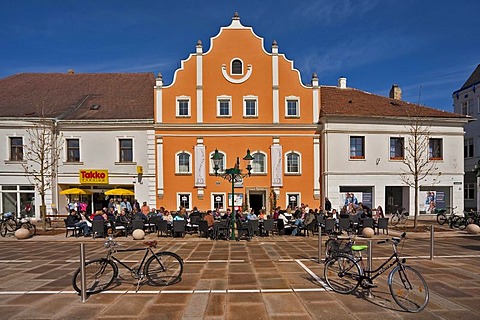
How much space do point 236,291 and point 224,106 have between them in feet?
60.7

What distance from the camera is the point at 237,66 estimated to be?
24.3m

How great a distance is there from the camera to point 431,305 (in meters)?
6.23

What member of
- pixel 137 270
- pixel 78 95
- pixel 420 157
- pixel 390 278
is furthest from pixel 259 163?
pixel 390 278

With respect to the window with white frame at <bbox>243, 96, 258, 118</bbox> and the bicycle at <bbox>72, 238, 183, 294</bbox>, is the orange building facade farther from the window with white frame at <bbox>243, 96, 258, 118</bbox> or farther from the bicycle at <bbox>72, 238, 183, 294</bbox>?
the bicycle at <bbox>72, 238, 183, 294</bbox>

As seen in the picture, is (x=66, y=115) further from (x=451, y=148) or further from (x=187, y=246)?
(x=451, y=148)

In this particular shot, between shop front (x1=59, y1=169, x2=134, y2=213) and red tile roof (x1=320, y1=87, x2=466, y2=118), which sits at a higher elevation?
red tile roof (x1=320, y1=87, x2=466, y2=118)

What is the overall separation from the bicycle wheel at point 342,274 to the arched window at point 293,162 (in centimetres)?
1706

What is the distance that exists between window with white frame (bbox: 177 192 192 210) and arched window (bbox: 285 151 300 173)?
310 inches

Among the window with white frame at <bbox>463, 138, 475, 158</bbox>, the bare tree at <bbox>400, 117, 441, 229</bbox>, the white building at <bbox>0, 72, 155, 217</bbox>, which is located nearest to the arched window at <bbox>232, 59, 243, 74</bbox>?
the white building at <bbox>0, 72, 155, 217</bbox>

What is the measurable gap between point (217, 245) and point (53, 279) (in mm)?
6432

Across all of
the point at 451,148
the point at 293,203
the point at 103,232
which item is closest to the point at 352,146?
the point at 293,203

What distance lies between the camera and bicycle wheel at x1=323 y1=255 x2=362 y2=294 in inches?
268

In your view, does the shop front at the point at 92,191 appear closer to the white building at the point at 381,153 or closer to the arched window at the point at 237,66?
the arched window at the point at 237,66

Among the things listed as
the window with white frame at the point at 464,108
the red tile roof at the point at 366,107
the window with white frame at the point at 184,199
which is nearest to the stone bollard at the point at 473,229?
the red tile roof at the point at 366,107
